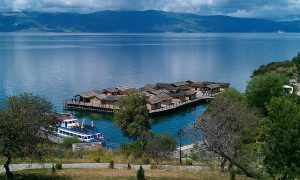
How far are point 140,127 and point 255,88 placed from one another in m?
18.3

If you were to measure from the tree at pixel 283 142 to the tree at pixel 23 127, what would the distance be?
13227 mm

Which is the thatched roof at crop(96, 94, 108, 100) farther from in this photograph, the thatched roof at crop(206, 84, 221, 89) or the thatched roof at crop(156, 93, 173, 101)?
the thatched roof at crop(206, 84, 221, 89)

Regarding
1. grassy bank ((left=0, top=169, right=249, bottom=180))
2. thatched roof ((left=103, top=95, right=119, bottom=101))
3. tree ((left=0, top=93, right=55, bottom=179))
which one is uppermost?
tree ((left=0, top=93, right=55, bottom=179))

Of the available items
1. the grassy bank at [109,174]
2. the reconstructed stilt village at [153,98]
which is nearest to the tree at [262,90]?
the reconstructed stilt village at [153,98]

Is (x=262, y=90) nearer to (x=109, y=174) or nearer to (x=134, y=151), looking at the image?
(x=134, y=151)

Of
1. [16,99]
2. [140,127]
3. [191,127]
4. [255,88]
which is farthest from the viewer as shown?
[255,88]

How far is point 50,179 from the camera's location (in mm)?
25875

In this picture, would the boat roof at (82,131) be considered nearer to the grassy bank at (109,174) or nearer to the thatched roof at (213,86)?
the grassy bank at (109,174)

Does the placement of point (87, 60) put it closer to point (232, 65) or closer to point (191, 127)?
point (232, 65)

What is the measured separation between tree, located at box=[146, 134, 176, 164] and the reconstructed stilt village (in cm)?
3660

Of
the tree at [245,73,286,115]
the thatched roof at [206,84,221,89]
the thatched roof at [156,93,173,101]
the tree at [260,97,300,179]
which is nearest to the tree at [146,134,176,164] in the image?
the tree at [245,73,286,115]

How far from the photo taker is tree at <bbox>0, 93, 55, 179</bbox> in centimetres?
2328

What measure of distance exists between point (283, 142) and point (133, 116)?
35584 millimetres

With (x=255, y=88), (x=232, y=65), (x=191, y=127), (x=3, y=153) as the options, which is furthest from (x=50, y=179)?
(x=232, y=65)
